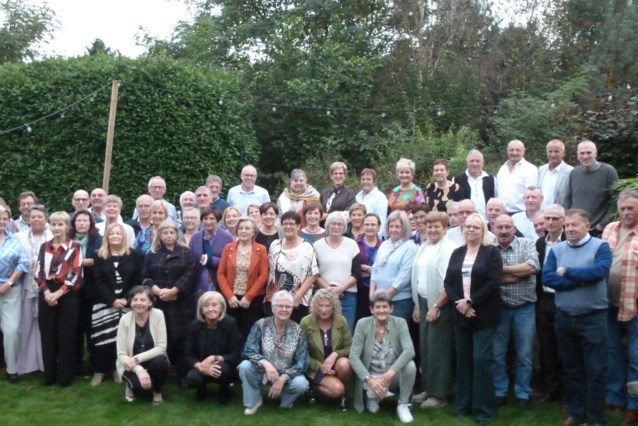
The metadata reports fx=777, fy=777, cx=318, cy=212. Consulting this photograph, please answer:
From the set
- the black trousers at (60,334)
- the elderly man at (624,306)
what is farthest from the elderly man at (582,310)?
the black trousers at (60,334)

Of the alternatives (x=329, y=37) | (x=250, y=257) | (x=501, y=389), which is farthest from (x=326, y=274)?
(x=329, y=37)

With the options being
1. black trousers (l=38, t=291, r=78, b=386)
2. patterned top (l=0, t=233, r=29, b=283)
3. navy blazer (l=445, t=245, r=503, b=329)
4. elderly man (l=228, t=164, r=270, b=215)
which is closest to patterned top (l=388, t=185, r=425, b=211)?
elderly man (l=228, t=164, r=270, b=215)

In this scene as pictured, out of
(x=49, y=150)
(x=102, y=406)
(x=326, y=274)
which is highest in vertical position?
(x=49, y=150)

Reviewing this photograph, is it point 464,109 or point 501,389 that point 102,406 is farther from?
point 464,109

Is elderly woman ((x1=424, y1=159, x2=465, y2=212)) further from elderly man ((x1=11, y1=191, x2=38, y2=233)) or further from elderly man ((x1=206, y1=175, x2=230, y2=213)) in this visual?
elderly man ((x1=11, y1=191, x2=38, y2=233))

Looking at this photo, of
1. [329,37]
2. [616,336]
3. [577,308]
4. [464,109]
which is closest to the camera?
[577,308]

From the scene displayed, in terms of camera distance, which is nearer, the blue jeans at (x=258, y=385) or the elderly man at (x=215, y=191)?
the blue jeans at (x=258, y=385)

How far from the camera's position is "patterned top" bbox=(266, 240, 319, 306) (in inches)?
294

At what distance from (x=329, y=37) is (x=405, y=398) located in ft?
46.6

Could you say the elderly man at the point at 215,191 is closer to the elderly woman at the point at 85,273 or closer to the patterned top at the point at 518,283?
the elderly woman at the point at 85,273

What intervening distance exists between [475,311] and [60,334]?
163 inches

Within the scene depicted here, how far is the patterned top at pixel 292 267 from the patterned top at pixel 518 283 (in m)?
1.80

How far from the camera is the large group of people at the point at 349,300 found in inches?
252

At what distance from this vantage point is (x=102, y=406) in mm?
7230
